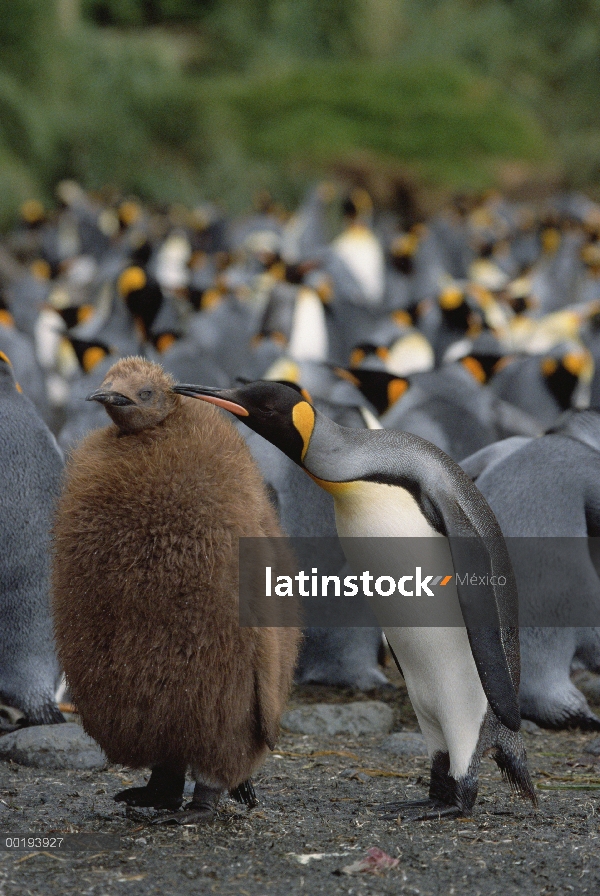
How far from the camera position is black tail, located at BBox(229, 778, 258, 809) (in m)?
2.53

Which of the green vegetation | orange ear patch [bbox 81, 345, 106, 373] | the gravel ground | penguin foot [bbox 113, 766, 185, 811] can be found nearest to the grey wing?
the gravel ground

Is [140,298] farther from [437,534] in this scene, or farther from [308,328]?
[437,534]

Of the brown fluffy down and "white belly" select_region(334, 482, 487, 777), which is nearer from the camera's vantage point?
the brown fluffy down

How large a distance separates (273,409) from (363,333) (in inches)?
254

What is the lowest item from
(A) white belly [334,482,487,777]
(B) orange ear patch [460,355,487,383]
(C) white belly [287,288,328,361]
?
(A) white belly [334,482,487,777]

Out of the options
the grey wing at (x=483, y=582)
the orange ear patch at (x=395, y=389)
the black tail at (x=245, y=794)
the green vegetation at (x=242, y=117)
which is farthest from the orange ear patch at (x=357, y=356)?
the green vegetation at (x=242, y=117)

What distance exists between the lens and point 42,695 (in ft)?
10.9

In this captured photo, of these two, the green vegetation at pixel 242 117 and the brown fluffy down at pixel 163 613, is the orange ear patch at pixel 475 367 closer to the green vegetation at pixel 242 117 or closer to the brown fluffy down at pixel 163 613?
the brown fluffy down at pixel 163 613

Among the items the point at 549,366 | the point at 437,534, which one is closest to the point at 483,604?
the point at 437,534

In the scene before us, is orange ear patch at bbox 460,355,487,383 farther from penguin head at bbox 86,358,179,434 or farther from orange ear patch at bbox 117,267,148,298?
penguin head at bbox 86,358,179,434

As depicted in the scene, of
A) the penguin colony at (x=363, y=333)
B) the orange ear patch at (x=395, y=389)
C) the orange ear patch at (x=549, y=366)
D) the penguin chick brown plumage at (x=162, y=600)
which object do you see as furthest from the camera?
the orange ear patch at (x=549, y=366)

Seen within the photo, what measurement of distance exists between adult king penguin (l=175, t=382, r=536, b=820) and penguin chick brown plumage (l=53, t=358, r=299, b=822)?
0.13m

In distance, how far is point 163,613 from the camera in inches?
88.5

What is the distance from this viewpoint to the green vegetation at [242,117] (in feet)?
47.2
